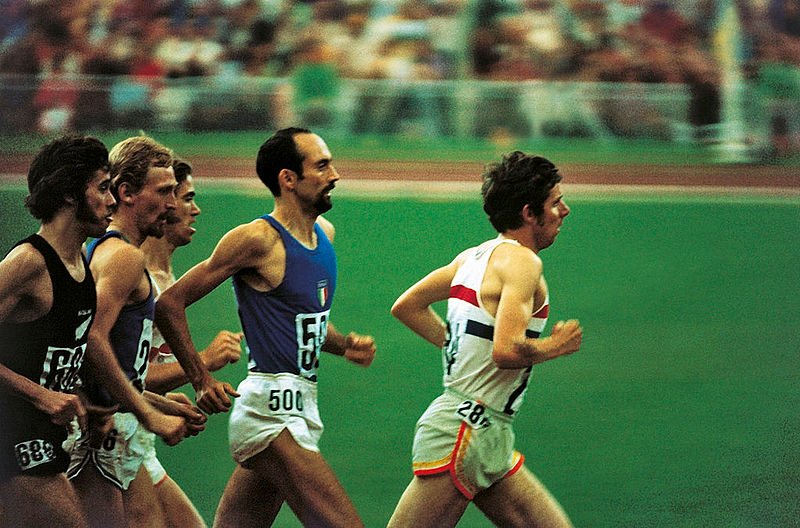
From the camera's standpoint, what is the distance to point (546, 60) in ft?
45.9

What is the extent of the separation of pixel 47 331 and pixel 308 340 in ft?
3.40

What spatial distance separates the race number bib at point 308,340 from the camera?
4.11 m

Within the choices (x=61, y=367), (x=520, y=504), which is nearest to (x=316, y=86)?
(x=520, y=504)

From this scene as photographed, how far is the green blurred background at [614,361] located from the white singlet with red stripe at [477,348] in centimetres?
196

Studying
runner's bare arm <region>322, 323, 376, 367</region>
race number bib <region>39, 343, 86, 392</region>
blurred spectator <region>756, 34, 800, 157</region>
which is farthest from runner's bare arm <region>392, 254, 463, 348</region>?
blurred spectator <region>756, 34, 800, 157</region>

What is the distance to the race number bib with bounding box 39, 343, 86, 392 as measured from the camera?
3406 mm

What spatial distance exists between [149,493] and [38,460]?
2.34ft

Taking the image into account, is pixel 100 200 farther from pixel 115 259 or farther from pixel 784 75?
pixel 784 75

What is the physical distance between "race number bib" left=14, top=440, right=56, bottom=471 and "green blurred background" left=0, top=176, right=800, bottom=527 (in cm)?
236

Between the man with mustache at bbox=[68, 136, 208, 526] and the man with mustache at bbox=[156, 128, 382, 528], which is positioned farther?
the man with mustache at bbox=[156, 128, 382, 528]

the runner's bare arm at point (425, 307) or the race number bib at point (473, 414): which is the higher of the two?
the runner's bare arm at point (425, 307)

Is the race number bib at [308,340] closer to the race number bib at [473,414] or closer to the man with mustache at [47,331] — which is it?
the race number bib at [473,414]

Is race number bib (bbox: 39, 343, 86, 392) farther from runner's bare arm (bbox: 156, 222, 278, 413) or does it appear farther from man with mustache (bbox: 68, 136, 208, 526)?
runner's bare arm (bbox: 156, 222, 278, 413)

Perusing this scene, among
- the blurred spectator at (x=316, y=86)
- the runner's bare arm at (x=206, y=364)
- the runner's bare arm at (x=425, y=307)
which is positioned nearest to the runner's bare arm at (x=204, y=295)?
the runner's bare arm at (x=206, y=364)
